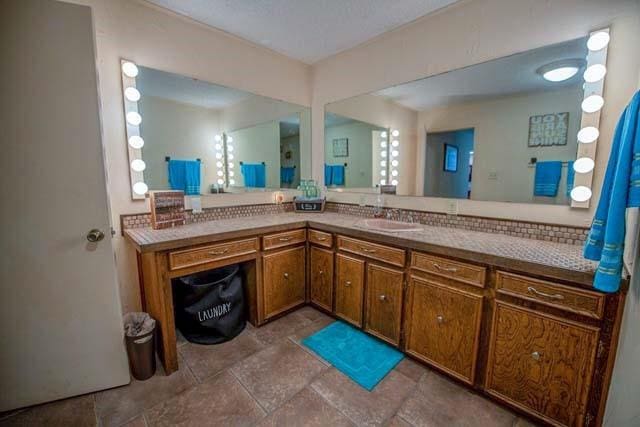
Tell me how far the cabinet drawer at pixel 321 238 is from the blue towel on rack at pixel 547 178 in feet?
4.67

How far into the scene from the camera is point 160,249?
1.53 metres

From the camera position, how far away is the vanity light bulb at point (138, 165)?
1.88 metres

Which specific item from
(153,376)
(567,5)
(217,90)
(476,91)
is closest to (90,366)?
(153,376)

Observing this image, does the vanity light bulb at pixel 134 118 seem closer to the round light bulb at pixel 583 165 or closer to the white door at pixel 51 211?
the white door at pixel 51 211

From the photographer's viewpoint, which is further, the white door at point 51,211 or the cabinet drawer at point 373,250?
the cabinet drawer at point 373,250

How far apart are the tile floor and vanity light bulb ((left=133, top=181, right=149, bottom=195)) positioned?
3.95ft

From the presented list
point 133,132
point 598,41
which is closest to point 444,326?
point 598,41

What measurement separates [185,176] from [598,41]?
9.10 feet

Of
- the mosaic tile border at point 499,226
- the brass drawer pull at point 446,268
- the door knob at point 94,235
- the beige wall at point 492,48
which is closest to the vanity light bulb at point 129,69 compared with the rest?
the door knob at point 94,235

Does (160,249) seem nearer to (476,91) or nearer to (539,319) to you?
(539,319)

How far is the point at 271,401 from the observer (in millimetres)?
1460

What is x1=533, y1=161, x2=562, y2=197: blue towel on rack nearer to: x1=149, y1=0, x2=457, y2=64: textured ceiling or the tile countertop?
the tile countertop

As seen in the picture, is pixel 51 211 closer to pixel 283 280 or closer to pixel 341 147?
pixel 283 280

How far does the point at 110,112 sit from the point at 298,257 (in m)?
1.72
